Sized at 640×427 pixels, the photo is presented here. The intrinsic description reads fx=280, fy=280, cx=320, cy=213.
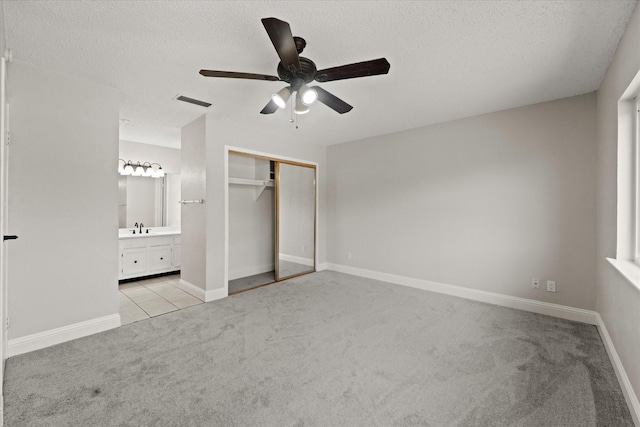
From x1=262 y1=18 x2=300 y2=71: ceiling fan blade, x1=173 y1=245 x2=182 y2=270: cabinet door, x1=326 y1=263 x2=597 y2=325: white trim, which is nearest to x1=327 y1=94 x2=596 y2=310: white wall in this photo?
x1=326 y1=263 x2=597 y2=325: white trim

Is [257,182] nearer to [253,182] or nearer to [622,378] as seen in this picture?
[253,182]

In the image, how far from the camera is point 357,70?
75.4 inches

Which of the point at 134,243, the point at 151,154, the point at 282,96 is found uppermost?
the point at 151,154

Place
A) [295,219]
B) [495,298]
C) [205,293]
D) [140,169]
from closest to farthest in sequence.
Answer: [495,298], [205,293], [140,169], [295,219]

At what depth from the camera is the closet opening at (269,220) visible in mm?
4730

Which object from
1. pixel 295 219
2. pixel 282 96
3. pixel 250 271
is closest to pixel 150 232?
pixel 250 271

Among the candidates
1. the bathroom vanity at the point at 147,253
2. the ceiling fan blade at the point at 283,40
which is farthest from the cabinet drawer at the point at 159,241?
the ceiling fan blade at the point at 283,40

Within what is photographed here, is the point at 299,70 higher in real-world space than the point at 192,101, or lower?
lower

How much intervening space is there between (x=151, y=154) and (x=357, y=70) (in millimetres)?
4855

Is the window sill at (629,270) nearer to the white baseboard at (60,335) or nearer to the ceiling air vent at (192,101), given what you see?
the ceiling air vent at (192,101)

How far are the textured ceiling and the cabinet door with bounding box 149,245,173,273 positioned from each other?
8.18ft

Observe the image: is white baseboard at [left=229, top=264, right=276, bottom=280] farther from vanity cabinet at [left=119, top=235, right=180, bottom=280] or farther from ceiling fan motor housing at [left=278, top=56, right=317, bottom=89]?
ceiling fan motor housing at [left=278, top=56, right=317, bottom=89]

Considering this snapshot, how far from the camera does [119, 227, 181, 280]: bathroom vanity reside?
4523 millimetres

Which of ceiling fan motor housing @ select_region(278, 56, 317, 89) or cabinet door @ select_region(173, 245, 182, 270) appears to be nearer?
ceiling fan motor housing @ select_region(278, 56, 317, 89)
